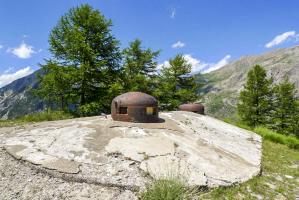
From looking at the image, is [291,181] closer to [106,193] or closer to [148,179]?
[148,179]

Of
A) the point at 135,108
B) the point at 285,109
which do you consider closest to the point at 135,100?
the point at 135,108

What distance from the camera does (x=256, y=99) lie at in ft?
96.0

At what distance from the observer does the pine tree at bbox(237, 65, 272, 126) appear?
29.1 meters

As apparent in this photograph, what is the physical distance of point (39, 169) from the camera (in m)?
6.30

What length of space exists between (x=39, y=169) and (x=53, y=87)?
44.2ft

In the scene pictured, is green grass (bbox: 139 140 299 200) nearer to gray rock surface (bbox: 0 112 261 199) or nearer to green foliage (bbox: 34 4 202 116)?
gray rock surface (bbox: 0 112 261 199)

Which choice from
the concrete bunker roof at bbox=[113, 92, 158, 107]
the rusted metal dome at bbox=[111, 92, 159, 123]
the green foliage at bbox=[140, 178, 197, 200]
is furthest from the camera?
the concrete bunker roof at bbox=[113, 92, 158, 107]

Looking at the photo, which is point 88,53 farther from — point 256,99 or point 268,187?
point 256,99

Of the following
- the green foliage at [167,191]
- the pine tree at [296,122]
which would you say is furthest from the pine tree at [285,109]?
the green foliage at [167,191]

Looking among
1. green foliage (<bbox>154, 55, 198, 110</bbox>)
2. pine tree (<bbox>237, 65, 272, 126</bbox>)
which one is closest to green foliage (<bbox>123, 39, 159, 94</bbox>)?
green foliage (<bbox>154, 55, 198, 110</bbox>)

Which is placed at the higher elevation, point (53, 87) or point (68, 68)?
point (68, 68)

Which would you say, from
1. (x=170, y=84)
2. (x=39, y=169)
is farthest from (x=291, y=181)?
(x=170, y=84)

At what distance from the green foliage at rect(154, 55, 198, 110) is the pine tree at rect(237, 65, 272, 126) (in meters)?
5.75

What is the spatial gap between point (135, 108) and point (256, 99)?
2179 centimetres
